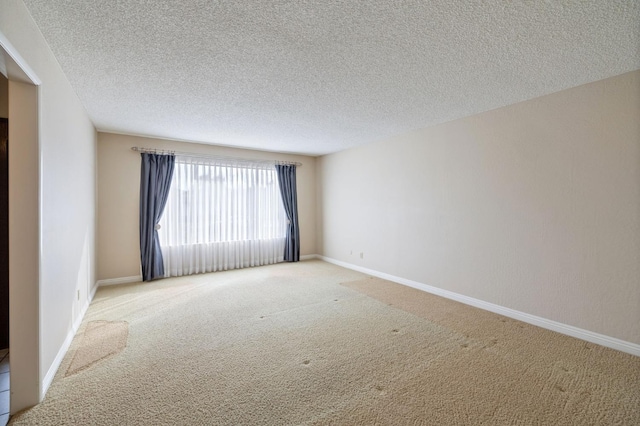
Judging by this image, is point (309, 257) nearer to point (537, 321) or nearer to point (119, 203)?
point (119, 203)

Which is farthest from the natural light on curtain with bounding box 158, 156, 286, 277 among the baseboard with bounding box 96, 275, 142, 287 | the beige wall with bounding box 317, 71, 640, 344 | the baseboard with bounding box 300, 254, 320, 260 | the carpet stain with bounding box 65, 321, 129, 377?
the beige wall with bounding box 317, 71, 640, 344

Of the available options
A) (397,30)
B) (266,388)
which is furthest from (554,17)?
(266,388)

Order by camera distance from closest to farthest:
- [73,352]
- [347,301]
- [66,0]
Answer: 1. [66,0]
2. [73,352]
3. [347,301]

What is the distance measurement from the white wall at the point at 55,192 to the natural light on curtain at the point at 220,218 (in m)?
1.65

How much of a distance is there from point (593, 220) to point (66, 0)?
14.4 feet

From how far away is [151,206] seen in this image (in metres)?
4.53

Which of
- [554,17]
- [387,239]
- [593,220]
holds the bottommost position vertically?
[387,239]

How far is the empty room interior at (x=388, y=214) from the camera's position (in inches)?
66.0

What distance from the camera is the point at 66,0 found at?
60.9 inches

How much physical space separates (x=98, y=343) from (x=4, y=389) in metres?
0.62

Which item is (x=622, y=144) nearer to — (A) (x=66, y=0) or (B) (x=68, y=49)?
(A) (x=66, y=0)

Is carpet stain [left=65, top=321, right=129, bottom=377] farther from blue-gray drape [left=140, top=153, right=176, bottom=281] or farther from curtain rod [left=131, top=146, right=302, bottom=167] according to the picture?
curtain rod [left=131, top=146, right=302, bottom=167]

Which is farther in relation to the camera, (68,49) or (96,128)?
(96,128)

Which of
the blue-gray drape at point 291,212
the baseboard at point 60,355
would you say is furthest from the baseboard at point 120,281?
the blue-gray drape at point 291,212
